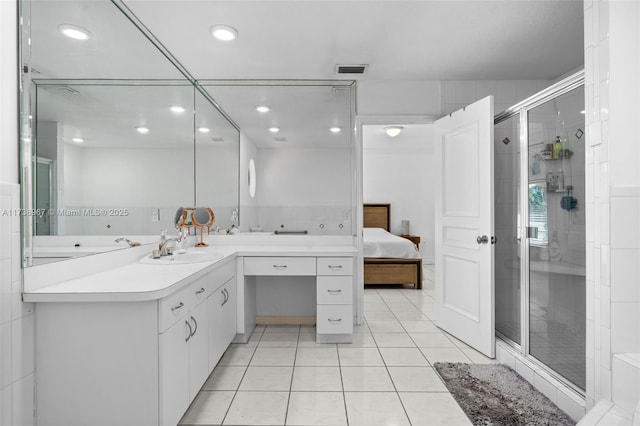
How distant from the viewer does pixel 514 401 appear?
6.66 ft

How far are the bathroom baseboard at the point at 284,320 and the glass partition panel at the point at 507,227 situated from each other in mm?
1646

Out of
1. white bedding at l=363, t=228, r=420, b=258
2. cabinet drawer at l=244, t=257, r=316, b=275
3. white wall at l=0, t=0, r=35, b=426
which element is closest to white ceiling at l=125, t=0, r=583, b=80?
white wall at l=0, t=0, r=35, b=426

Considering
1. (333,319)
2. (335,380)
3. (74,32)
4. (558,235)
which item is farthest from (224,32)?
(558,235)

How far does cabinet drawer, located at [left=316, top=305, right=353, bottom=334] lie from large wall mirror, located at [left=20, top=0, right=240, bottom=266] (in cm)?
140

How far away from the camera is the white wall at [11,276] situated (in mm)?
1355

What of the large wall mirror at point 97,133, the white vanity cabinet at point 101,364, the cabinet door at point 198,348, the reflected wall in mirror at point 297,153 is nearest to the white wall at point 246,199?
the reflected wall in mirror at point 297,153

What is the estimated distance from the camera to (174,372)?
1.60 metres

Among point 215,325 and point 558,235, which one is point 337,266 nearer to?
point 215,325

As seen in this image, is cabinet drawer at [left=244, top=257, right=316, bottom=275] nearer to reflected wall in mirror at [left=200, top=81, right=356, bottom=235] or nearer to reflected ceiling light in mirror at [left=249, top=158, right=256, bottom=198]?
reflected wall in mirror at [left=200, top=81, right=356, bottom=235]

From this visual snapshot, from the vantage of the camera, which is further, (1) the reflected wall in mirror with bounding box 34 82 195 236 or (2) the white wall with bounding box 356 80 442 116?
(2) the white wall with bounding box 356 80 442 116

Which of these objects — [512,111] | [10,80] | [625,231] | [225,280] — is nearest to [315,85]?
[512,111]

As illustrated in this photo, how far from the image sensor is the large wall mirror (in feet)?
5.04

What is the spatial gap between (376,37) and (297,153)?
4.10ft

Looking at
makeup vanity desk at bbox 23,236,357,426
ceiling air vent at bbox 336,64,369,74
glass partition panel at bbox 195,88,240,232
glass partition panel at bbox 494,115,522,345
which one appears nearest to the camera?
makeup vanity desk at bbox 23,236,357,426
